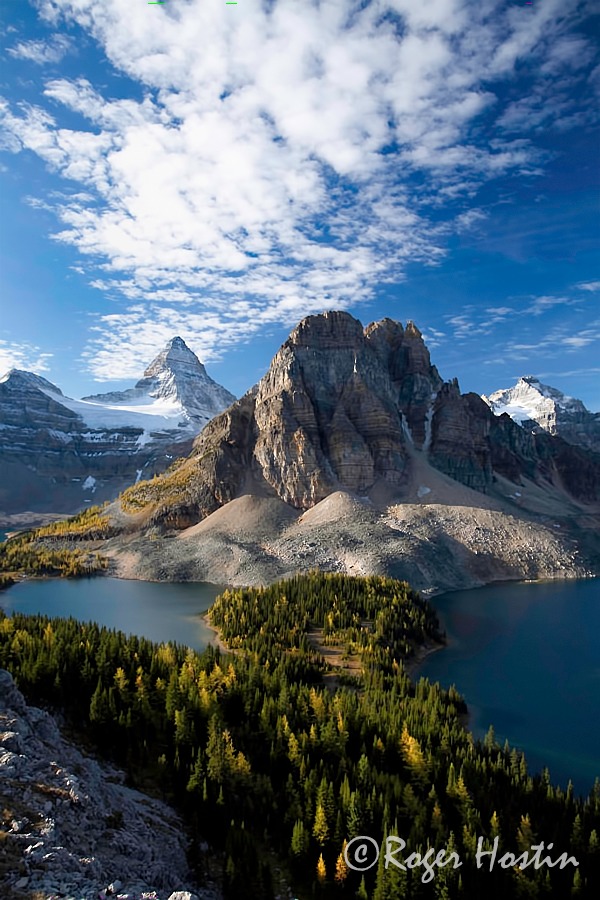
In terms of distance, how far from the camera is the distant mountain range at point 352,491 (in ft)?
232

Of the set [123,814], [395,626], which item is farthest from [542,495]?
[123,814]

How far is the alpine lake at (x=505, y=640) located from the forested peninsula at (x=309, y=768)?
405 centimetres

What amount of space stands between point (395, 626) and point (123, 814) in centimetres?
2986

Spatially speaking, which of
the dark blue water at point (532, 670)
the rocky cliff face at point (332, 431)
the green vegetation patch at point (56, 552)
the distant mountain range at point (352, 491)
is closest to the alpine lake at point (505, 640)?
the dark blue water at point (532, 670)

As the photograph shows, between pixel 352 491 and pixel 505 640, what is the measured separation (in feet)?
150

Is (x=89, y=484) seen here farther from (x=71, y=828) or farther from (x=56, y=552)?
(x=71, y=828)

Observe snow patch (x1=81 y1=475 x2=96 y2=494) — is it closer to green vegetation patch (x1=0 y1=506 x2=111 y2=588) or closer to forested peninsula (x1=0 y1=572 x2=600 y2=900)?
green vegetation patch (x1=0 y1=506 x2=111 y2=588)

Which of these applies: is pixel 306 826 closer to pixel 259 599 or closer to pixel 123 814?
pixel 123 814

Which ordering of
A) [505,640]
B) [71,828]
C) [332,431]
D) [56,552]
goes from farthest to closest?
[332,431] < [56,552] < [505,640] < [71,828]

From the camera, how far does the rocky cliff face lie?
90875 mm

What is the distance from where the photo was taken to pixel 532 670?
38344 millimetres

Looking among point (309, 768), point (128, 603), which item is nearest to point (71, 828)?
point (309, 768)

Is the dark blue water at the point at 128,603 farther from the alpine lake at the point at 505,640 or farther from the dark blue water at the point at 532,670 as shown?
the dark blue water at the point at 532,670

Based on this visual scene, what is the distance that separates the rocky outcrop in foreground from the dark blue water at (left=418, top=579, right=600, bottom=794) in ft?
59.3
